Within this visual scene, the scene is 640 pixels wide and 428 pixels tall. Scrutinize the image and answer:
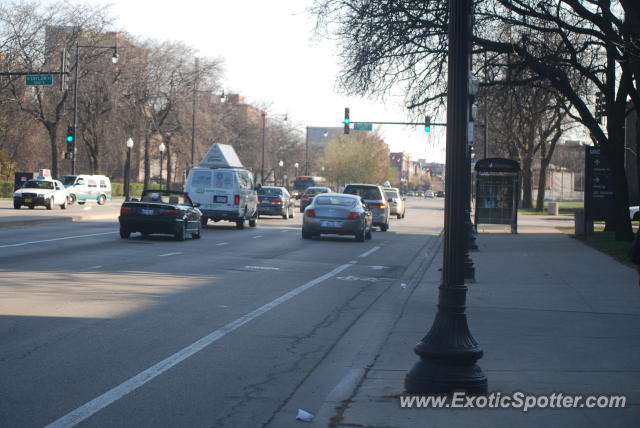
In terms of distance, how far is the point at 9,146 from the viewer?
247 feet

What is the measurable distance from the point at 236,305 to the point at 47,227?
1974cm

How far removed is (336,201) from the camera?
1080 inches

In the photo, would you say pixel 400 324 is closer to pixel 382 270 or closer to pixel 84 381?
pixel 84 381

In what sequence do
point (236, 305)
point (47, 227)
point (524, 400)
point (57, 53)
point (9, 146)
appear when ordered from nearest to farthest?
point (524, 400) < point (236, 305) < point (47, 227) < point (57, 53) < point (9, 146)

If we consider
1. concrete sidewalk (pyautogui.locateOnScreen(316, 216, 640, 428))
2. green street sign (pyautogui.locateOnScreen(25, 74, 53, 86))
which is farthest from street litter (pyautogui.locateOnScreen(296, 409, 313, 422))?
green street sign (pyautogui.locateOnScreen(25, 74, 53, 86))

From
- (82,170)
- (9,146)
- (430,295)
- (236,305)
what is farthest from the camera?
(82,170)

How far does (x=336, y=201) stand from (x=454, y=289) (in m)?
20.5

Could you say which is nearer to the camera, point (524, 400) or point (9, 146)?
point (524, 400)

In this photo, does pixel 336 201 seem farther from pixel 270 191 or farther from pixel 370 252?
pixel 270 191

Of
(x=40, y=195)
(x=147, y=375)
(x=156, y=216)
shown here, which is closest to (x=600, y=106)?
(x=156, y=216)

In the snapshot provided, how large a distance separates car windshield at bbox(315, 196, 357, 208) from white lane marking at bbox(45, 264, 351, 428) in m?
15.0

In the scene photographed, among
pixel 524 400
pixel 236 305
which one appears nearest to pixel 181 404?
pixel 524 400

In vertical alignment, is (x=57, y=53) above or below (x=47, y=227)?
above

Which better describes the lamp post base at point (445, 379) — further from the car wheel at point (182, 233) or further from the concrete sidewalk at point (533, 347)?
the car wheel at point (182, 233)
